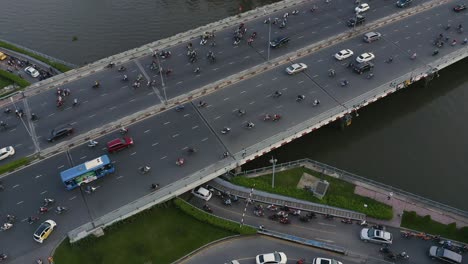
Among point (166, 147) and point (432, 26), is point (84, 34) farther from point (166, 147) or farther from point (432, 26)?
point (432, 26)

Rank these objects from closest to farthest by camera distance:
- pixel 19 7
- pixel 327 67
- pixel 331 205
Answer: pixel 331 205
pixel 327 67
pixel 19 7

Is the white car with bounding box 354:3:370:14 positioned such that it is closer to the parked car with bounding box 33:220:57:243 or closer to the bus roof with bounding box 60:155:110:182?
the bus roof with bounding box 60:155:110:182

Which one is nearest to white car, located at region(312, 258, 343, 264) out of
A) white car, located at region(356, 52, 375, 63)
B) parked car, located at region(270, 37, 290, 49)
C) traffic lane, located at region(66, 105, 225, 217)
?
traffic lane, located at region(66, 105, 225, 217)

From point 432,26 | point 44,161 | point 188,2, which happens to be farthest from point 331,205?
point 188,2

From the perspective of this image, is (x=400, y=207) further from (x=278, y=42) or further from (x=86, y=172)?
(x=86, y=172)

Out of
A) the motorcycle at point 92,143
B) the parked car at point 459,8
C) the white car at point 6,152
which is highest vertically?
the parked car at point 459,8

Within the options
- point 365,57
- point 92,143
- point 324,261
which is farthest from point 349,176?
point 92,143

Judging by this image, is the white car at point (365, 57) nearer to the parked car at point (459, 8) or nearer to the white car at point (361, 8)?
the white car at point (361, 8)

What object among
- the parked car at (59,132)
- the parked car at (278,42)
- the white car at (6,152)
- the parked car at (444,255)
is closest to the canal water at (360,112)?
the parked car at (444,255)
